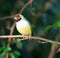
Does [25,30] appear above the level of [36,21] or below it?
below

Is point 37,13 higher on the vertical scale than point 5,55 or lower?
higher

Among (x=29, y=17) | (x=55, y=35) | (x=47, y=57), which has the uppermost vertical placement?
(x=29, y=17)

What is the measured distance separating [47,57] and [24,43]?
0.31 metres

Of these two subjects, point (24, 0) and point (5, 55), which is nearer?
point (5, 55)

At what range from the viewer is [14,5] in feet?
11.8

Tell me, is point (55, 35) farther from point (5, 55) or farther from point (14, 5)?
point (5, 55)

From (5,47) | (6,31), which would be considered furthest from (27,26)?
(6,31)

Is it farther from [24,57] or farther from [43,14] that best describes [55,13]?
[24,57]

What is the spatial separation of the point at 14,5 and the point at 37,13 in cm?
29

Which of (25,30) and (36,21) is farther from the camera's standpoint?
(36,21)

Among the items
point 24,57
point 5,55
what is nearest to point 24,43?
point 24,57

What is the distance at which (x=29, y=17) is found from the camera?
11.8ft

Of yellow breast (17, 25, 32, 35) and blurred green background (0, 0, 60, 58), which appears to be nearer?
yellow breast (17, 25, 32, 35)

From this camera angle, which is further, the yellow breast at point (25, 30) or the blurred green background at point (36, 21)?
the blurred green background at point (36, 21)
